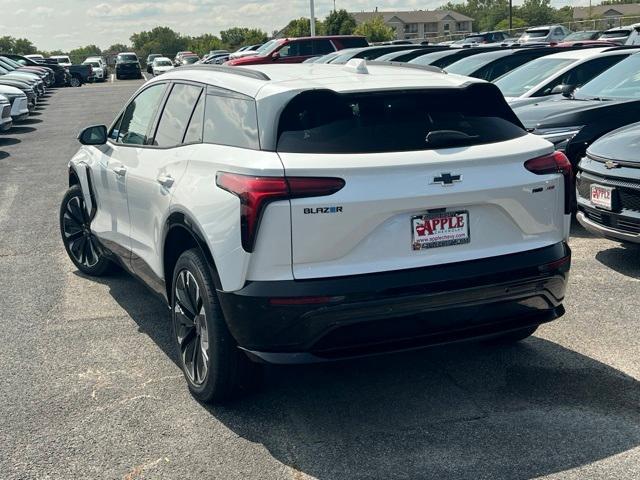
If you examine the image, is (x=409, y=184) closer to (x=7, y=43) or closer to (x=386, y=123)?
(x=386, y=123)

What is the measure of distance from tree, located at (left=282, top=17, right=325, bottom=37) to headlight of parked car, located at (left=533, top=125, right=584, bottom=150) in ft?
207

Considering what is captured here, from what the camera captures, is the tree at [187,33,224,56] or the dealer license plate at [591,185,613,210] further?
the tree at [187,33,224,56]

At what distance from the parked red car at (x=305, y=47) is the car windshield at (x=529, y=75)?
1580 cm

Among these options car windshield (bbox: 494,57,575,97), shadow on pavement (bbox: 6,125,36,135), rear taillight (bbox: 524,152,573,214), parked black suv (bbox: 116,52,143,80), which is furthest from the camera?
parked black suv (bbox: 116,52,143,80)

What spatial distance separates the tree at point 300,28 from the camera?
70.0 meters

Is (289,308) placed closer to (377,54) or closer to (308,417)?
(308,417)

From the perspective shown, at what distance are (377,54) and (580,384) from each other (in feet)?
59.2

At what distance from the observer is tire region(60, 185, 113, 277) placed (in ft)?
22.4

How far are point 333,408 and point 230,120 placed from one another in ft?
5.28

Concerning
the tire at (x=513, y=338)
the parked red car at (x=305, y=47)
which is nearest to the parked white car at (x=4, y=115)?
the parked red car at (x=305, y=47)

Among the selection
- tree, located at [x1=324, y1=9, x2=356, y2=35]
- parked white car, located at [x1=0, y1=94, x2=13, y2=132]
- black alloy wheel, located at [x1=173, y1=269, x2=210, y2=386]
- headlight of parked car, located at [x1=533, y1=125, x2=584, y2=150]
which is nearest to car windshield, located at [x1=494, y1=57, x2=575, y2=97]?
headlight of parked car, located at [x1=533, y1=125, x2=584, y2=150]

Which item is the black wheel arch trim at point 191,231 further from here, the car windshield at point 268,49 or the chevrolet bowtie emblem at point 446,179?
the car windshield at point 268,49

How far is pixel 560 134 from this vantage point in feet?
27.0

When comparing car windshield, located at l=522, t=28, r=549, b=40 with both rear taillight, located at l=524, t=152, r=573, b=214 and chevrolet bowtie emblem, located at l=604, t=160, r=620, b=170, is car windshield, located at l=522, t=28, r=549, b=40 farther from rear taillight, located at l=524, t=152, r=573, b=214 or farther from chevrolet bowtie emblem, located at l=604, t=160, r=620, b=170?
rear taillight, located at l=524, t=152, r=573, b=214
